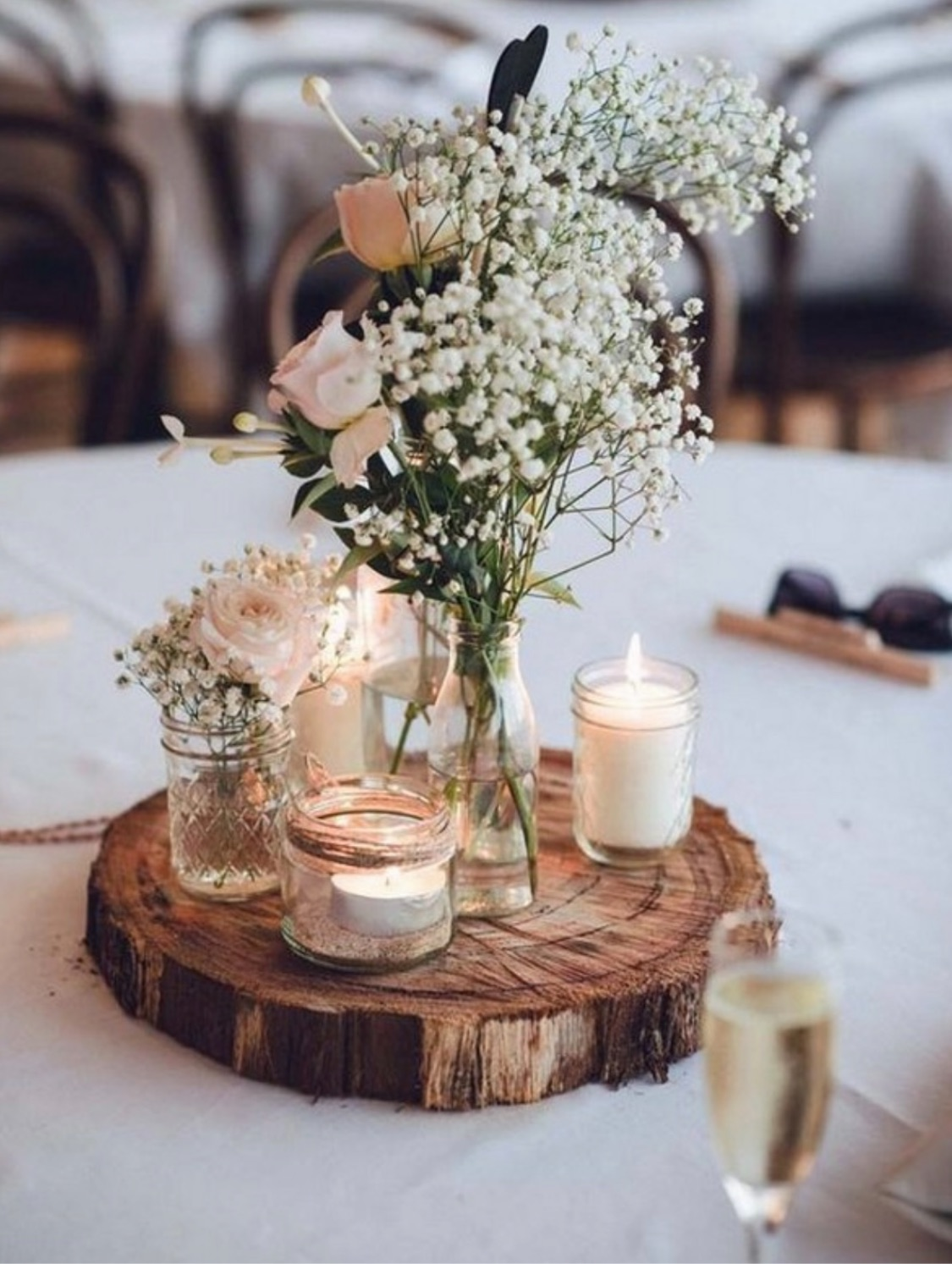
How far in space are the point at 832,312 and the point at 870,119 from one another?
1.28 ft

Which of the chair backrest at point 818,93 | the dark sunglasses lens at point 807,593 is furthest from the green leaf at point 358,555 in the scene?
the chair backrest at point 818,93

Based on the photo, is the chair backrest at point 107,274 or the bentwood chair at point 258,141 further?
the bentwood chair at point 258,141

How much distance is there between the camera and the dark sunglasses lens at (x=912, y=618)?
153 cm

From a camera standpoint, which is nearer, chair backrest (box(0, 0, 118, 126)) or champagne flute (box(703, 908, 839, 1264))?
champagne flute (box(703, 908, 839, 1264))

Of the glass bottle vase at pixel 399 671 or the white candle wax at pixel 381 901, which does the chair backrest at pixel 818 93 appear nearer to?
the glass bottle vase at pixel 399 671

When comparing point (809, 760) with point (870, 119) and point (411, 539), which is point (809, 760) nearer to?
point (411, 539)

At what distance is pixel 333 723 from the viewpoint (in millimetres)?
1174

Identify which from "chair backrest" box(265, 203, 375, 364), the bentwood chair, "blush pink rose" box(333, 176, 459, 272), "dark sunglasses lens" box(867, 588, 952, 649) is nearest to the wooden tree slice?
"blush pink rose" box(333, 176, 459, 272)

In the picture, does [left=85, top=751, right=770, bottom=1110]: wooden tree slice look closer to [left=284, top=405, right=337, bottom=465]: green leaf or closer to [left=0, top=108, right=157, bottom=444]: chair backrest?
[left=284, top=405, right=337, bottom=465]: green leaf

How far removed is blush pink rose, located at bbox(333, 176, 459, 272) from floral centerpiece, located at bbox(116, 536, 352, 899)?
0.59 ft

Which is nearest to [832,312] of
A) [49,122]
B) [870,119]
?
[870,119]

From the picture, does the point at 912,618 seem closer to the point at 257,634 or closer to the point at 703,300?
the point at 257,634

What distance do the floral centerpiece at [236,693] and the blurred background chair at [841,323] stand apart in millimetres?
2299

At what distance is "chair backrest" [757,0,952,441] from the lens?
3291mm
